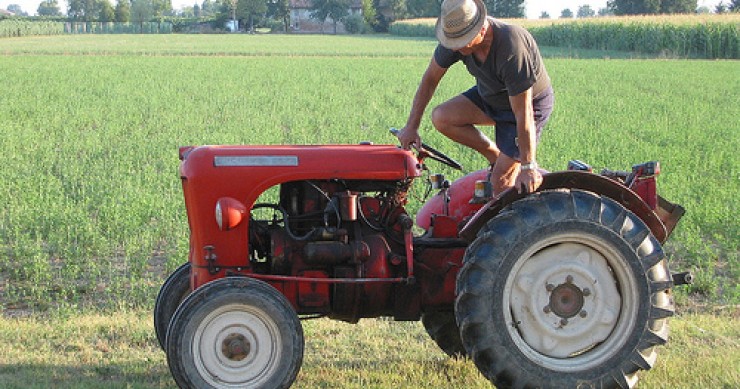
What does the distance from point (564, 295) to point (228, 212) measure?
1.64 meters

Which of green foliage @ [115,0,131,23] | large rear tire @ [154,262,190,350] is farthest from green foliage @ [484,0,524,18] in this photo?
large rear tire @ [154,262,190,350]

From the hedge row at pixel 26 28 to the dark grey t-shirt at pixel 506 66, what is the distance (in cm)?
7476

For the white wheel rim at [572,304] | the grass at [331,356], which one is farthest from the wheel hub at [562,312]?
the grass at [331,356]

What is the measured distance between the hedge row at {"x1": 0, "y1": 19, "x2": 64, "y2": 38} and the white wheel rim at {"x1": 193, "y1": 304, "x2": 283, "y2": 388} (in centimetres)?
7490

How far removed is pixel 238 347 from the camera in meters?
4.50

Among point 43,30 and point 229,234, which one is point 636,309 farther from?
point 43,30

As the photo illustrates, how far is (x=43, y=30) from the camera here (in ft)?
277

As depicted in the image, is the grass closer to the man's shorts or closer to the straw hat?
the man's shorts

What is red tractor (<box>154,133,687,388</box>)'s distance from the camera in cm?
441

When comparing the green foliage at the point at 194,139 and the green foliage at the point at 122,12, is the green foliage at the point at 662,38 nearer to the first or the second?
the green foliage at the point at 194,139

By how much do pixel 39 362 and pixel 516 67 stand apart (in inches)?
120

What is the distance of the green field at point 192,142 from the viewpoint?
7.23 meters

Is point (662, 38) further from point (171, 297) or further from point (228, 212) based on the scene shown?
point (228, 212)

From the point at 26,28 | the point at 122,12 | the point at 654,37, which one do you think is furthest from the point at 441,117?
the point at 122,12
